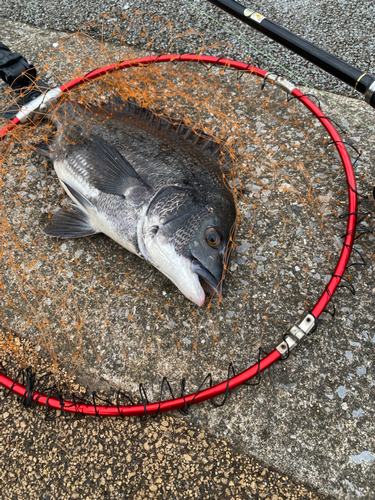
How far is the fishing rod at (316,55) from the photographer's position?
2631 mm

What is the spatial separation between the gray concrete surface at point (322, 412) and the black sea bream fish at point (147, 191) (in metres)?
0.88

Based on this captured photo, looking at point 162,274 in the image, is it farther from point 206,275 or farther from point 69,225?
point 69,225

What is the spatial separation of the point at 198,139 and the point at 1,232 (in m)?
2.02

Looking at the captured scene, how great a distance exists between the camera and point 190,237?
2.67 m

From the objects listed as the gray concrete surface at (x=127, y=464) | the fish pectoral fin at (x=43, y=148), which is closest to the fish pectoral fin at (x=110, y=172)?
the fish pectoral fin at (x=43, y=148)

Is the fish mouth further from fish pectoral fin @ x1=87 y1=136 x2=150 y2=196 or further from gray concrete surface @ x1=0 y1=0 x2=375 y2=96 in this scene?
gray concrete surface @ x1=0 y1=0 x2=375 y2=96

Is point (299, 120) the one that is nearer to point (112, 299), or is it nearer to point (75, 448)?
point (112, 299)

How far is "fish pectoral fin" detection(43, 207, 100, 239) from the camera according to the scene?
323 cm

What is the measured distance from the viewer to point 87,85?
3.73 metres

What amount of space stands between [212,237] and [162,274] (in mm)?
658

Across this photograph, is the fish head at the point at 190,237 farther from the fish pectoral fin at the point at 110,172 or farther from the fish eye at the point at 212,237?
the fish pectoral fin at the point at 110,172

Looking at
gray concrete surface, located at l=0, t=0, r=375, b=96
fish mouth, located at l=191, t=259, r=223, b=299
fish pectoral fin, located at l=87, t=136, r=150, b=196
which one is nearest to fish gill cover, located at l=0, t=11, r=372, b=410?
fish pectoral fin, located at l=87, t=136, r=150, b=196

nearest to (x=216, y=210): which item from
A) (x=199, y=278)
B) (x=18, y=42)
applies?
(x=199, y=278)

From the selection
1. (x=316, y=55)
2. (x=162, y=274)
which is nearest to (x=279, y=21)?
(x=316, y=55)
